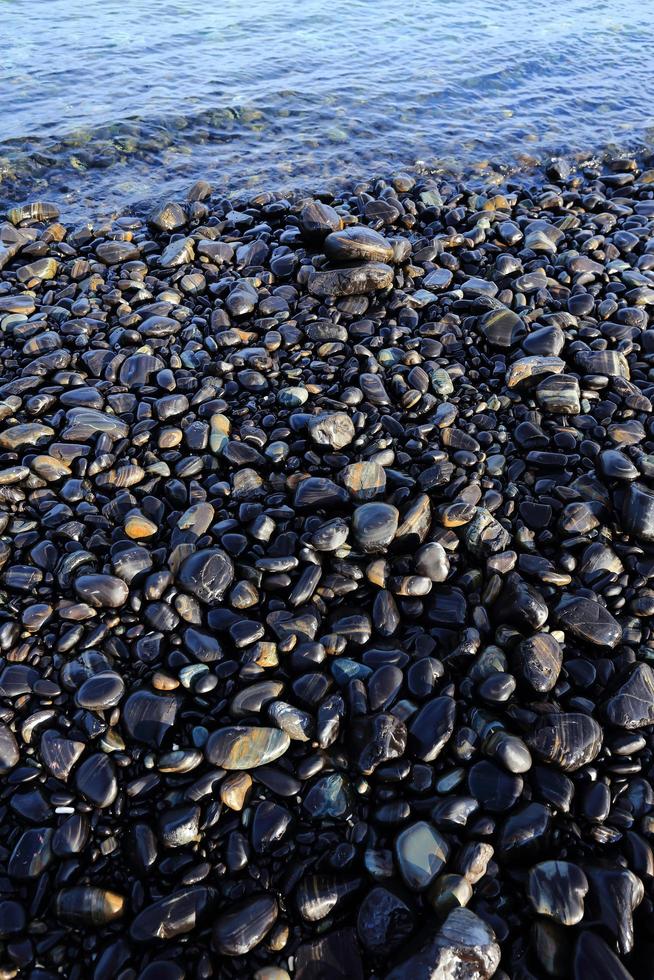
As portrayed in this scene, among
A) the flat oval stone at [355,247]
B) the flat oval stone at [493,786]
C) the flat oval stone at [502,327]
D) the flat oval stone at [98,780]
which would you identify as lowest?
the flat oval stone at [493,786]

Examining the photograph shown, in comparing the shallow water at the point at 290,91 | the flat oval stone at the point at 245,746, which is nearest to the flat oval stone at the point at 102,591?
the flat oval stone at the point at 245,746

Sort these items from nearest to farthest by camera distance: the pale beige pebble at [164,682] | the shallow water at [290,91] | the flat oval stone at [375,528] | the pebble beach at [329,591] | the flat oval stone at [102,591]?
the pebble beach at [329,591], the pale beige pebble at [164,682], the flat oval stone at [102,591], the flat oval stone at [375,528], the shallow water at [290,91]

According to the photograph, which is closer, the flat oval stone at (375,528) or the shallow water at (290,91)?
the flat oval stone at (375,528)

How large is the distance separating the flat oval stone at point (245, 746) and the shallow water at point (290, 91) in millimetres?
7606

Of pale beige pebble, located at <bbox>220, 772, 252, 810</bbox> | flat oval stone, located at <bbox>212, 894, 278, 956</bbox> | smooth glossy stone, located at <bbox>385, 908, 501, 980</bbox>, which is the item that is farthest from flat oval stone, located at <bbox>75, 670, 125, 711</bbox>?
smooth glossy stone, located at <bbox>385, 908, 501, 980</bbox>

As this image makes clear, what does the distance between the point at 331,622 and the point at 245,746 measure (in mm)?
853

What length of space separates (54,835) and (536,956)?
83.0 inches

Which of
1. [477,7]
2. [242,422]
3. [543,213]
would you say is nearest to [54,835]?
[242,422]

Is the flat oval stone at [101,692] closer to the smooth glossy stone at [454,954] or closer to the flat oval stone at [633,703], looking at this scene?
the smooth glossy stone at [454,954]

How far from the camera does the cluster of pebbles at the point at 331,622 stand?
2555 millimetres

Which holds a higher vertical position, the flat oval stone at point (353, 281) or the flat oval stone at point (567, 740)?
the flat oval stone at point (353, 281)

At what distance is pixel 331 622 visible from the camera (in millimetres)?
3553

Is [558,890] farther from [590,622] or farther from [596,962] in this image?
[590,622]

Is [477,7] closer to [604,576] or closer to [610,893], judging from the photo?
[604,576]
